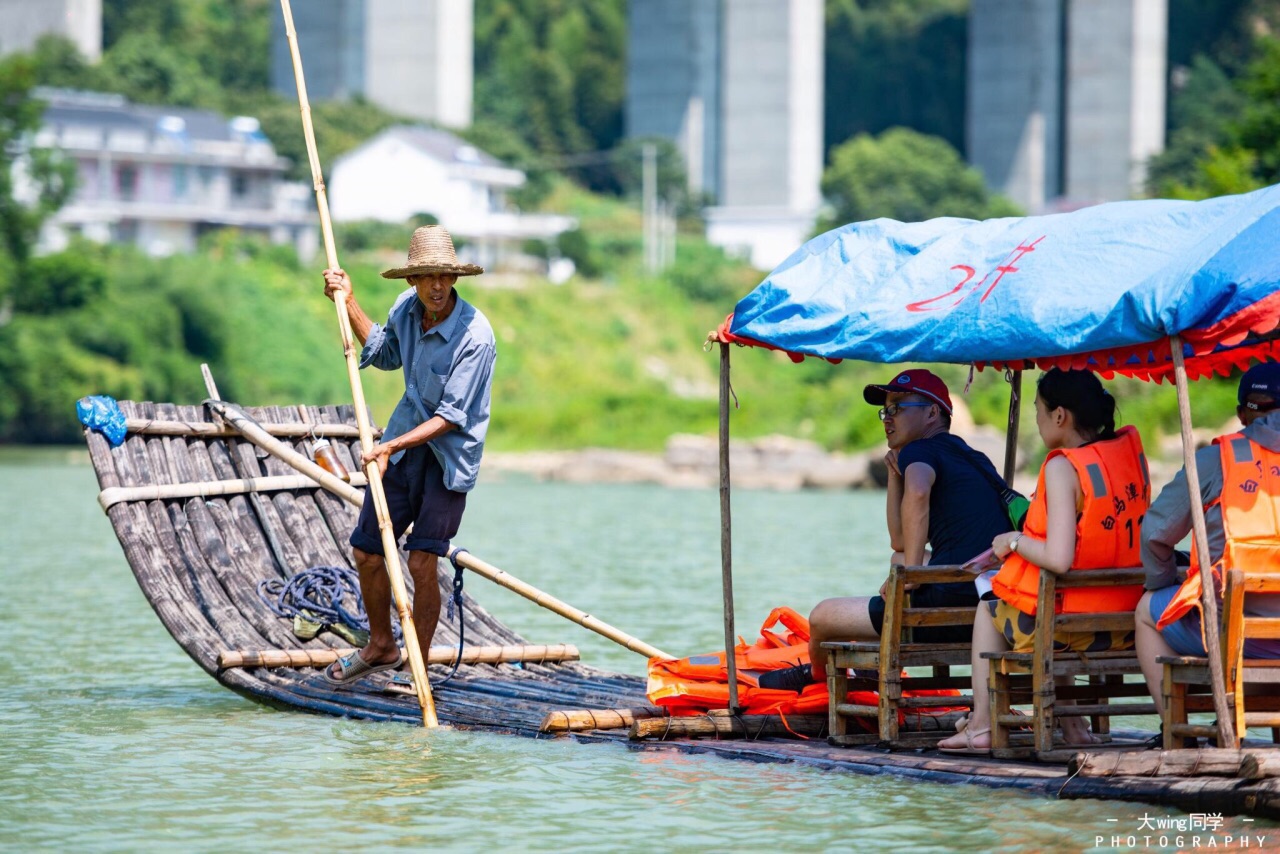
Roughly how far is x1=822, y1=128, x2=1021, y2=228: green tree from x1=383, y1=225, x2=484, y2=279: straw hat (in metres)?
45.5

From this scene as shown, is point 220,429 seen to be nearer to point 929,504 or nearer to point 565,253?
point 929,504

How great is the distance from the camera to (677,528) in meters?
22.8

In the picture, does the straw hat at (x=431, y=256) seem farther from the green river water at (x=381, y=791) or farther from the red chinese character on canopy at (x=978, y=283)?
the red chinese character on canopy at (x=978, y=283)

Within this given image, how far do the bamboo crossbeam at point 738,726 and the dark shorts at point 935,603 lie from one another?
59 centimetres

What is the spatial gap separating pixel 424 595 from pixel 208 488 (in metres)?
1.75

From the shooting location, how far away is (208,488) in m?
8.80

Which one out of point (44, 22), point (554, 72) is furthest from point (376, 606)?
point (554, 72)

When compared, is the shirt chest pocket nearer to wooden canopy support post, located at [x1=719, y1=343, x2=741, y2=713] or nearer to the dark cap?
wooden canopy support post, located at [x1=719, y1=343, x2=741, y2=713]

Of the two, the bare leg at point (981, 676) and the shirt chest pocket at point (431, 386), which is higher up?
the shirt chest pocket at point (431, 386)

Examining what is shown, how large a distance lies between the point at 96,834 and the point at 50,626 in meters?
6.68

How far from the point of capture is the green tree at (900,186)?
53.2 meters

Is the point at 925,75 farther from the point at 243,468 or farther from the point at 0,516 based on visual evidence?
the point at 243,468

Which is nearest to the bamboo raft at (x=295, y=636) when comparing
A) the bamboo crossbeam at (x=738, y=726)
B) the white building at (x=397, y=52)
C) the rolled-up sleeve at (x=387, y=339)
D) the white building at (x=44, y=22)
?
the bamboo crossbeam at (x=738, y=726)

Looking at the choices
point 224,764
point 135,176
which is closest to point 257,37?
point 135,176
